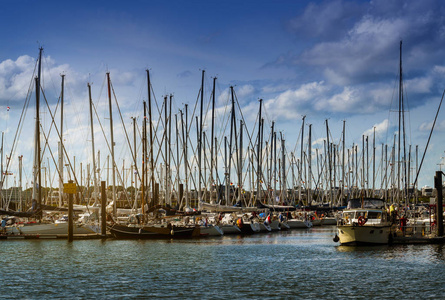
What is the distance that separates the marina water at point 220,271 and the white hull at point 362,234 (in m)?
0.77

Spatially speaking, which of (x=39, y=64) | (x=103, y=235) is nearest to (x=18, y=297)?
(x=103, y=235)

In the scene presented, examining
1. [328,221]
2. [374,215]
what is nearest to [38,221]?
[374,215]

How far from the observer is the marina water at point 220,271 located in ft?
101

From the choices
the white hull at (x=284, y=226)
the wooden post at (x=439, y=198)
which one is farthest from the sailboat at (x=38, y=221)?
the wooden post at (x=439, y=198)

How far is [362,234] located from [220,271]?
57.2ft

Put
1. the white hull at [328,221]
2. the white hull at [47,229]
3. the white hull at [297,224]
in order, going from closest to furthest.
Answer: the white hull at [47,229] < the white hull at [297,224] < the white hull at [328,221]

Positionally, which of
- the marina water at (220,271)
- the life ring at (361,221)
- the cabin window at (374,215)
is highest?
the cabin window at (374,215)

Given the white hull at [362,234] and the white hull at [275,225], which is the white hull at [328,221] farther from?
the white hull at [362,234]

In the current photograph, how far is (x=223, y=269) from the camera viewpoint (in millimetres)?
40781

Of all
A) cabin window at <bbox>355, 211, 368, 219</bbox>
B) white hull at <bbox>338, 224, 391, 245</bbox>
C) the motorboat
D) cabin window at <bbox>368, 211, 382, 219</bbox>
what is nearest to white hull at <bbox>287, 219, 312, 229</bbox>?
the motorboat

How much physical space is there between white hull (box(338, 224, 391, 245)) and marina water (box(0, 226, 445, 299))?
0.77 metres

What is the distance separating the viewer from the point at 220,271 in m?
39.7

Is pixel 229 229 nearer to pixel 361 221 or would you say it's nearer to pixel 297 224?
pixel 297 224

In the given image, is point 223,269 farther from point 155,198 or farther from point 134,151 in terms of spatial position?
point 134,151
